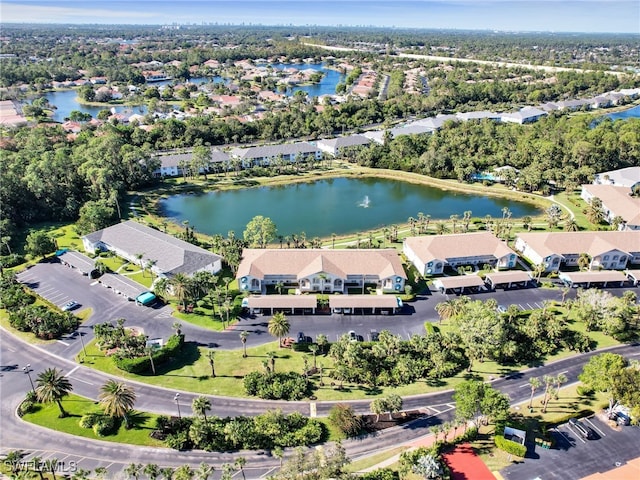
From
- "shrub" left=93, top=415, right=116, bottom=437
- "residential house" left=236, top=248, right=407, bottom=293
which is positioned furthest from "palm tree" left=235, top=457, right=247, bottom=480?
"residential house" left=236, top=248, right=407, bottom=293

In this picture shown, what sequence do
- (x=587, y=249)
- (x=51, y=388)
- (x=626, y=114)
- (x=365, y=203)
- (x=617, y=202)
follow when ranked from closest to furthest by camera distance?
(x=51, y=388) → (x=587, y=249) → (x=617, y=202) → (x=365, y=203) → (x=626, y=114)

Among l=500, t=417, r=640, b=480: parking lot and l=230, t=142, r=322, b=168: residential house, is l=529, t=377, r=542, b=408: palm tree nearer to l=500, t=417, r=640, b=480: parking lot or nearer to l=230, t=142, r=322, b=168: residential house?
l=500, t=417, r=640, b=480: parking lot

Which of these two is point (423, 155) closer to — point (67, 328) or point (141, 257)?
point (141, 257)

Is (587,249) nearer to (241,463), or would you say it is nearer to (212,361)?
(212,361)

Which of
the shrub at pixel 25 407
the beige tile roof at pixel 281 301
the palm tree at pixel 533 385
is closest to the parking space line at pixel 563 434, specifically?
the palm tree at pixel 533 385

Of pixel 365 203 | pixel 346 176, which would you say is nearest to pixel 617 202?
pixel 365 203

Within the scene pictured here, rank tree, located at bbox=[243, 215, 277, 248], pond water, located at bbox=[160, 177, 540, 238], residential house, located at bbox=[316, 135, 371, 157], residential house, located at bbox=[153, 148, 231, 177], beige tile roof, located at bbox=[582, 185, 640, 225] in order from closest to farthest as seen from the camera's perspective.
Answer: tree, located at bbox=[243, 215, 277, 248] < beige tile roof, located at bbox=[582, 185, 640, 225] < pond water, located at bbox=[160, 177, 540, 238] < residential house, located at bbox=[153, 148, 231, 177] < residential house, located at bbox=[316, 135, 371, 157]

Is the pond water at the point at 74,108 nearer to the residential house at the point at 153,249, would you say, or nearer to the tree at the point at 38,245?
the tree at the point at 38,245
